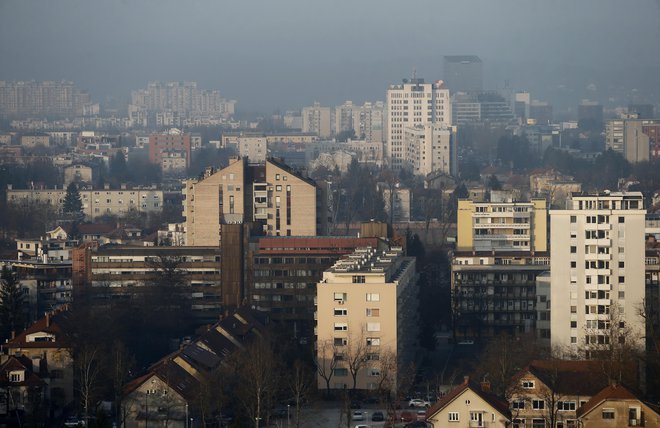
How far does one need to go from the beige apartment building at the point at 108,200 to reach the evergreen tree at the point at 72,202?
34 centimetres

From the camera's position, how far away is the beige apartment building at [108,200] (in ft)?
120

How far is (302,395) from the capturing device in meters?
15.8

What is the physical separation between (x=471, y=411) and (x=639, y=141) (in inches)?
1459

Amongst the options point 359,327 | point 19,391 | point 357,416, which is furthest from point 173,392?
point 359,327

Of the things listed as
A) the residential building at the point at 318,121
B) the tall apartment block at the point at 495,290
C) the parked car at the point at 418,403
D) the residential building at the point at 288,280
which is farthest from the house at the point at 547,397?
the residential building at the point at 318,121

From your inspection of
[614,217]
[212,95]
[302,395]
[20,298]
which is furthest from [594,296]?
[212,95]

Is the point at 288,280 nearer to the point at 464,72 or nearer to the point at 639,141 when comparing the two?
the point at 639,141

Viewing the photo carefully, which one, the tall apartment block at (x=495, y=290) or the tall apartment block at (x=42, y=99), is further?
the tall apartment block at (x=42, y=99)

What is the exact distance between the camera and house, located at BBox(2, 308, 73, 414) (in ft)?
52.9

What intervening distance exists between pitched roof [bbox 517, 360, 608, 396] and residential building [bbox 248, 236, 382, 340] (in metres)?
5.53

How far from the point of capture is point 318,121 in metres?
77.4

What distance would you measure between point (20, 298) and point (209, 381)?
4.92 metres

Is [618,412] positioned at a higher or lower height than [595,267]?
lower

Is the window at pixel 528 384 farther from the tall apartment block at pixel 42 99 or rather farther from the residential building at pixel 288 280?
the tall apartment block at pixel 42 99
